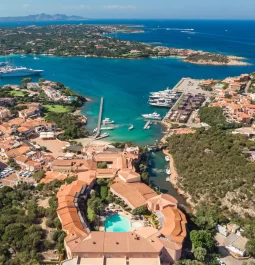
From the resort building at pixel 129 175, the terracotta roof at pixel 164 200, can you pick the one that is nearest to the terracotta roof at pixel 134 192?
the resort building at pixel 129 175

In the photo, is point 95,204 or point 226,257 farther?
point 95,204

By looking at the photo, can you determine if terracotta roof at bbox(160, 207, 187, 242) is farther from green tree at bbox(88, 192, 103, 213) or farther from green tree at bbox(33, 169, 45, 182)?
green tree at bbox(33, 169, 45, 182)

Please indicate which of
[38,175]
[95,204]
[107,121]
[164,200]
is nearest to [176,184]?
[164,200]

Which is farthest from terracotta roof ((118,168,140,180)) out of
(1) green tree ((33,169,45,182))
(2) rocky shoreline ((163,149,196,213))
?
(1) green tree ((33,169,45,182))

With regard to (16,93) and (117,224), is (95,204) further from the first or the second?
(16,93)

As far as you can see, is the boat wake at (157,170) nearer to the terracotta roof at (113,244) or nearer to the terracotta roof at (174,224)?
the terracotta roof at (174,224)

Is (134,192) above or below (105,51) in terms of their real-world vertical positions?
below

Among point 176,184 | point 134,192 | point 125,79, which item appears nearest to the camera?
point 134,192
